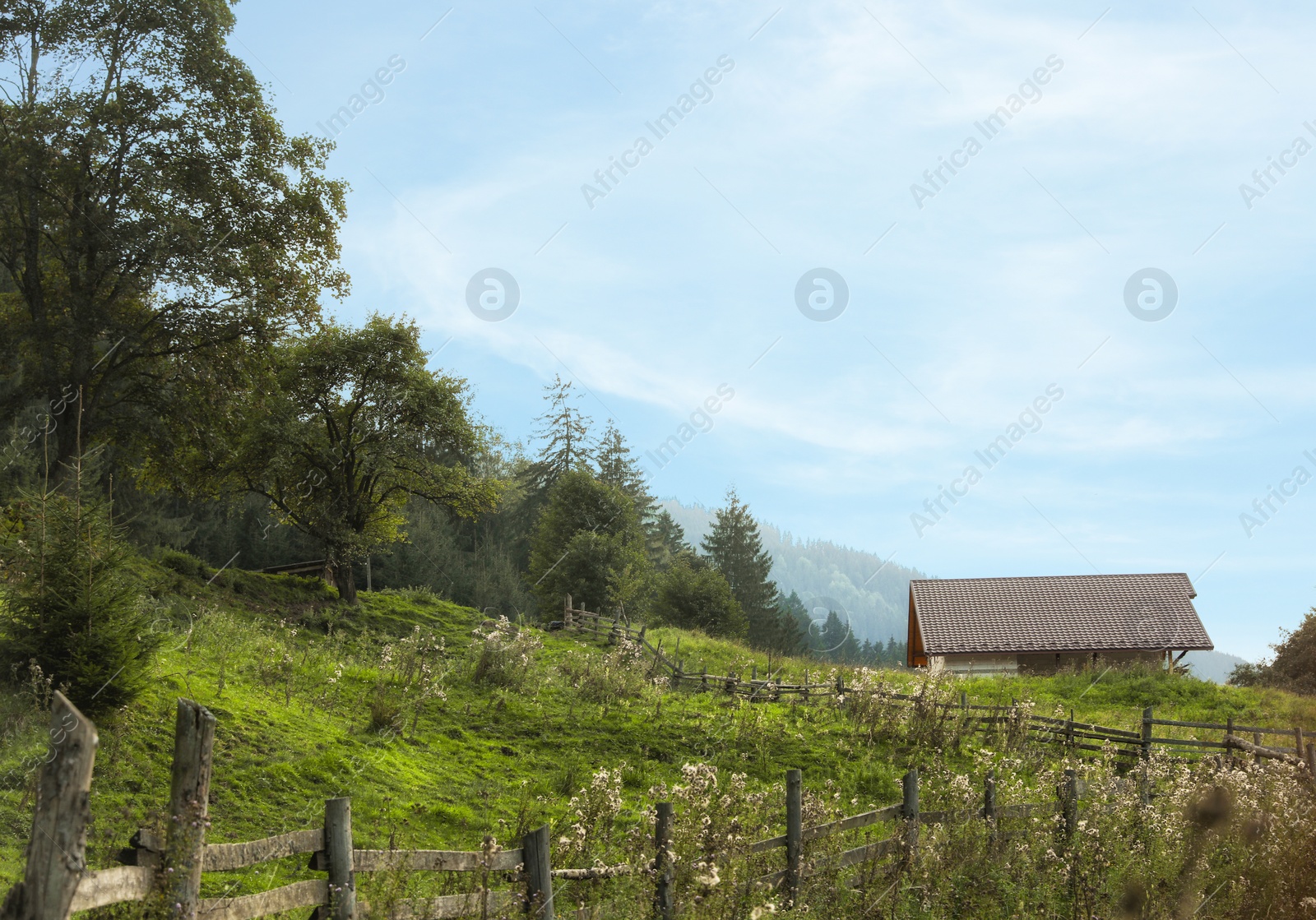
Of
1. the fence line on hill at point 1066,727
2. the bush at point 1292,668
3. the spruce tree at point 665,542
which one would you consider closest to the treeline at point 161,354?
the fence line on hill at point 1066,727

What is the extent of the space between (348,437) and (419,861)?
918 inches

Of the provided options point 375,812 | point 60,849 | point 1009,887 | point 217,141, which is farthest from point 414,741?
point 217,141

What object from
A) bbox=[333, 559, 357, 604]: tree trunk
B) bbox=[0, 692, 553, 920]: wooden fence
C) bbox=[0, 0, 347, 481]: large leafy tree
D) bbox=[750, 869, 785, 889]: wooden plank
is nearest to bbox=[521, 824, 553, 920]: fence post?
bbox=[0, 692, 553, 920]: wooden fence

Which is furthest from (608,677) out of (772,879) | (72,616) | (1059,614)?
(1059,614)

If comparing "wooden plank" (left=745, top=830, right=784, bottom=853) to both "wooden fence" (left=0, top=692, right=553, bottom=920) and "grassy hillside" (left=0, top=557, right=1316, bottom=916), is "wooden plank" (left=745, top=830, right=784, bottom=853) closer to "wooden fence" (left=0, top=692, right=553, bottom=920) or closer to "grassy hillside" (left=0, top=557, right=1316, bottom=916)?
"grassy hillside" (left=0, top=557, right=1316, bottom=916)

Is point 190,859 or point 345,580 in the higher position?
point 345,580

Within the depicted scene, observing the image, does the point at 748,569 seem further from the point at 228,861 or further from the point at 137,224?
the point at 228,861

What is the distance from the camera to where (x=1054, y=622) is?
35406 millimetres

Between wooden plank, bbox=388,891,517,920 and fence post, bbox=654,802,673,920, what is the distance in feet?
3.83

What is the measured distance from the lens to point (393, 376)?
27.2 m

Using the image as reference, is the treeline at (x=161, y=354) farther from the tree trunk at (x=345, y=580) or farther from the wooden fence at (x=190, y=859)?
the wooden fence at (x=190, y=859)

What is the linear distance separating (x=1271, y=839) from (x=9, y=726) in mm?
11444

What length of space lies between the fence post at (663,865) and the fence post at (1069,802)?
16.5 ft

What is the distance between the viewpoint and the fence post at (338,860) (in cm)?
530
